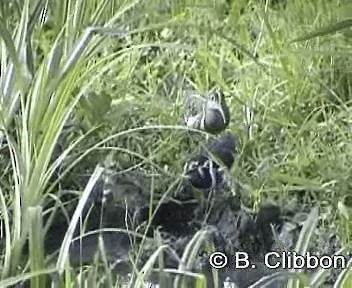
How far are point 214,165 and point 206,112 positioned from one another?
0.08 meters

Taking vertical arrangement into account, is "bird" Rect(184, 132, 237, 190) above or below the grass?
below

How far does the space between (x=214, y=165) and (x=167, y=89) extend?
13 centimetres

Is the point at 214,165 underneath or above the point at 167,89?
underneath

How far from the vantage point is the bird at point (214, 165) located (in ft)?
5.24

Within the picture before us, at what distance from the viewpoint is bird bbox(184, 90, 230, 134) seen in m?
1.60

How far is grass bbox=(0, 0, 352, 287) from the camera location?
159cm

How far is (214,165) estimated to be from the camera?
1597 millimetres

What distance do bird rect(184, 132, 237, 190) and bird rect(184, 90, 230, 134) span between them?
2 cm

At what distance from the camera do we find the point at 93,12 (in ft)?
5.26

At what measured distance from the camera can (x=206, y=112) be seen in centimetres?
160

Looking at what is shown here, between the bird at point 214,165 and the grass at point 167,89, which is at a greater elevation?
the grass at point 167,89

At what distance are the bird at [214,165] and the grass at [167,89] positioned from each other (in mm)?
16

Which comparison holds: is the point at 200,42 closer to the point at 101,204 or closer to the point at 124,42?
the point at 124,42

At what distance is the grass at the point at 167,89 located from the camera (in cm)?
159
